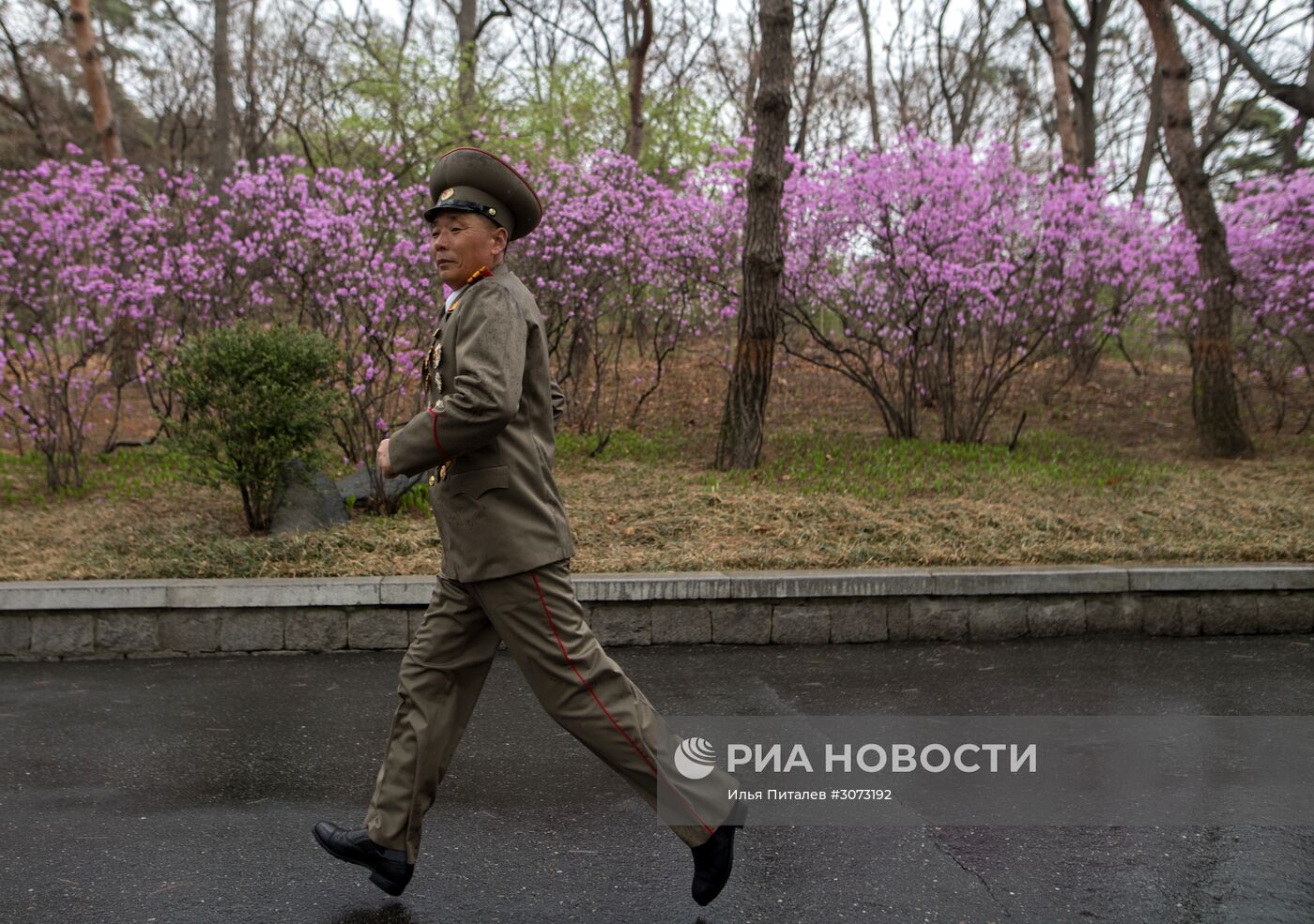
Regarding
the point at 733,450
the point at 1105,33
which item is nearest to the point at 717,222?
the point at 733,450

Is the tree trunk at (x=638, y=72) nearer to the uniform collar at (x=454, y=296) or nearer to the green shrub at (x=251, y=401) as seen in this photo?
the green shrub at (x=251, y=401)

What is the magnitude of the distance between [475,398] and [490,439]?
130mm

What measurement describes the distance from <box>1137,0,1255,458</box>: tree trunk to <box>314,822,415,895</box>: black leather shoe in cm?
965

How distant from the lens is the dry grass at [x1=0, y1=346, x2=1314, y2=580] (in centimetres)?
675

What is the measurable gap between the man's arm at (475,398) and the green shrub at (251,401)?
14.5 feet

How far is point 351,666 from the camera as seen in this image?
5.68 m

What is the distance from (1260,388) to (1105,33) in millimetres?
13970

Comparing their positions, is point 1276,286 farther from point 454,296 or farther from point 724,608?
point 454,296

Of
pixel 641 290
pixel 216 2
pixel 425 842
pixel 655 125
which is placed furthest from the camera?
pixel 655 125

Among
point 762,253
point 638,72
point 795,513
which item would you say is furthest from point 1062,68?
point 795,513

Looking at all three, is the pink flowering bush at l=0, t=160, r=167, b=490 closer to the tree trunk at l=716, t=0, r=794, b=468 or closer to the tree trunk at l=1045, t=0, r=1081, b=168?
the tree trunk at l=716, t=0, r=794, b=468

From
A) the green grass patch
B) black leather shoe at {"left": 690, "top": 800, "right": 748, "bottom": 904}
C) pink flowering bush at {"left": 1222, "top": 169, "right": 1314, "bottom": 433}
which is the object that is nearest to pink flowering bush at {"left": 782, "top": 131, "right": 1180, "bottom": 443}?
the green grass patch

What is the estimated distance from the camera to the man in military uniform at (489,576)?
291cm

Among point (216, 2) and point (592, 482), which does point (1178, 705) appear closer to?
point (592, 482)
